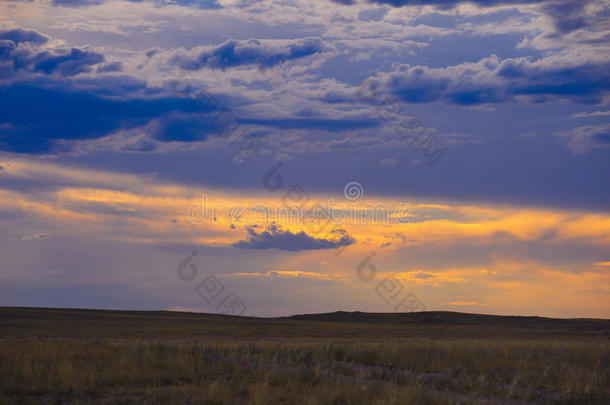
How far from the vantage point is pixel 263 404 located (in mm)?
12094

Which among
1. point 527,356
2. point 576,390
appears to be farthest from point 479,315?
point 576,390

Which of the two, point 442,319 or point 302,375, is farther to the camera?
point 442,319

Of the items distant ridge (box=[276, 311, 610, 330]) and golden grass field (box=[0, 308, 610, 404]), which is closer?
golden grass field (box=[0, 308, 610, 404])

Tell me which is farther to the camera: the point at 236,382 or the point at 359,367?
the point at 359,367

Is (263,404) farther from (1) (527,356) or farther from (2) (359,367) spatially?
(1) (527,356)

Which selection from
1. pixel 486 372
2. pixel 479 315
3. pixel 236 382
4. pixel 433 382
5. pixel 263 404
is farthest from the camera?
pixel 479 315

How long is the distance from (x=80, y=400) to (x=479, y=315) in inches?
4227

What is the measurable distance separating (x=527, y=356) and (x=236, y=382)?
12426 mm

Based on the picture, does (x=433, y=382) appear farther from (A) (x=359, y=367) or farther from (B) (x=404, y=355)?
(B) (x=404, y=355)

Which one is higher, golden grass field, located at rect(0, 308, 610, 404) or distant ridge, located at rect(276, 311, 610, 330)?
golden grass field, located at rect(0, 308, 610, 404)

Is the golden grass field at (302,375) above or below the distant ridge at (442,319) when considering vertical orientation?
above

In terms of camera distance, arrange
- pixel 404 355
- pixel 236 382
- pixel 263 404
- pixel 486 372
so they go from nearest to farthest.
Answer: pixel 263 404 → pixel 236 382 → pixel 486 372 → pixel 404 355

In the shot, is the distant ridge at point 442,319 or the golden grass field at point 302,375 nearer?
the golden grass field at point 302,375

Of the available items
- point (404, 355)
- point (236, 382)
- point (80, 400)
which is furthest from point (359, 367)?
point (80, 400)
